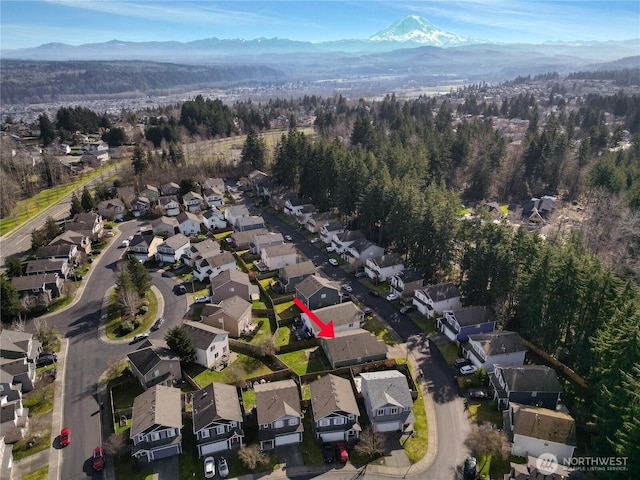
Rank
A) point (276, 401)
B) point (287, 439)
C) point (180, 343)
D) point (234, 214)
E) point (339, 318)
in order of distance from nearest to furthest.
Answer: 1. point (287, 439)
2. point (276, 401)
3. point (180, 343)
4. point (339, 318)
5. point (234, 214)

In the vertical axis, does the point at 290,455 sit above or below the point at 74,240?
below

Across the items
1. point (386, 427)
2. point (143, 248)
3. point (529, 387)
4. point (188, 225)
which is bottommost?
point (386, 427)

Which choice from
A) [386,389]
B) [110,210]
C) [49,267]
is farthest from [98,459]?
[110,210]

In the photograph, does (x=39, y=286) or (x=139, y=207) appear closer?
(x=39, y=286)

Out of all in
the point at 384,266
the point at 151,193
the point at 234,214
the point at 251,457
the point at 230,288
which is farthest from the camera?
the point at 151,193

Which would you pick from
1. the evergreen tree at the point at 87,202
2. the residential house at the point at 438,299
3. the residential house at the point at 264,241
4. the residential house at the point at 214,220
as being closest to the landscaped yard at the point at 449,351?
the residential house at the point at 438,299

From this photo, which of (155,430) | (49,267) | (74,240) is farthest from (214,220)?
(155,430)

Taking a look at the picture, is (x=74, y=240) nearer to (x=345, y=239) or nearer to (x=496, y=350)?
(x=345, y=239)
